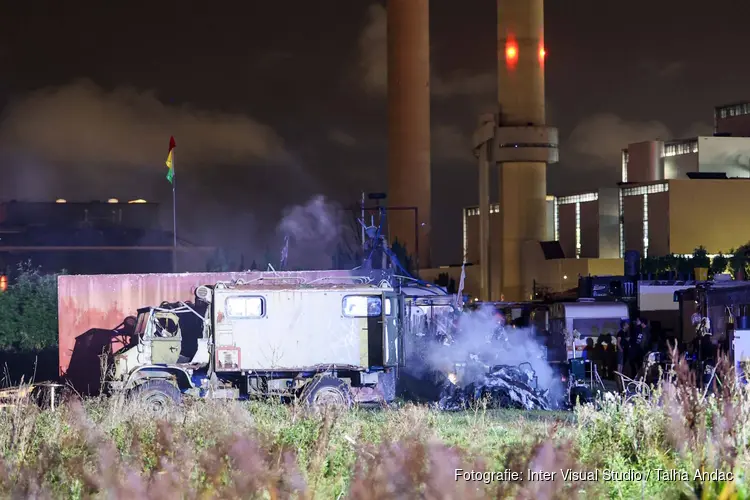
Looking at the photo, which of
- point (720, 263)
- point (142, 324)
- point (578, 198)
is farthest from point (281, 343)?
point (578, 198)

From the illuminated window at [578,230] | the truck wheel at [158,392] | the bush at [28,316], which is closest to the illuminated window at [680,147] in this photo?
the illuminated window at [578,230]

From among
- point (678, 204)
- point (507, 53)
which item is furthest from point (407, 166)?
point (678, 204)

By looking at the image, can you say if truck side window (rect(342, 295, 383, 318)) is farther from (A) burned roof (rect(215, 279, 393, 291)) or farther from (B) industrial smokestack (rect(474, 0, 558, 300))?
(B) industrial smokestack (rect(474, 0, 558, 300))

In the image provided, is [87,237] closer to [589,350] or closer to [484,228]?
[484,228]

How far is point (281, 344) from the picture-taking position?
2050cm

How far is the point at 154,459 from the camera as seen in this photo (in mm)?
10977

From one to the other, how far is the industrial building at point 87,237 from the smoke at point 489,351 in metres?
34.0

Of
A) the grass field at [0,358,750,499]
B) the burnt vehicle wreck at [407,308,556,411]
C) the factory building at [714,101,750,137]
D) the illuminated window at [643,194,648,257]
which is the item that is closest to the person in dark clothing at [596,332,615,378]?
the burnt vehicle wreck at [407,308,556,411]

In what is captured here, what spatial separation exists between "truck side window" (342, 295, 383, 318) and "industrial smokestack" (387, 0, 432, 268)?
57.6 meters

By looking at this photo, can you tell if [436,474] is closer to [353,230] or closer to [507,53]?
[353,230]

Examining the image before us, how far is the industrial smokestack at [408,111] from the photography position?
78.8 meters

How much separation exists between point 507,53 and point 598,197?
49.4 feet

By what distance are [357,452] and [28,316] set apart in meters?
29.2

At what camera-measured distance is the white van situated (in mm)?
30547
